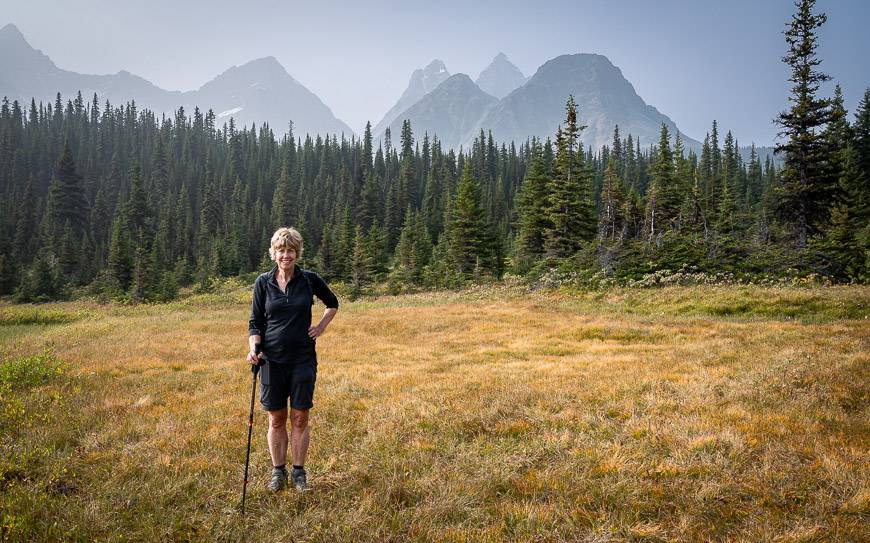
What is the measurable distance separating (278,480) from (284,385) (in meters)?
1.21

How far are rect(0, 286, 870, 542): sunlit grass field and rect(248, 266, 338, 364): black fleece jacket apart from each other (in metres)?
1.69

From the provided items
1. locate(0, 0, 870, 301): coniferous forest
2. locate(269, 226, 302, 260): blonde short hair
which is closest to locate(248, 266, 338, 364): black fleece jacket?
locate(269, 226, 302, 260): blonde short hair

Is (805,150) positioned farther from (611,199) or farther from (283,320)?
(283,320)

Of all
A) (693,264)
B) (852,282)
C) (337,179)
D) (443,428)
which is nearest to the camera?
(443,428)

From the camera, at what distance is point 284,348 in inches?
190

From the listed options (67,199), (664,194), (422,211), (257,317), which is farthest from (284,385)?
(67,199)

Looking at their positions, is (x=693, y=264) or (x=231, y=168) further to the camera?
(x=231, y=168)

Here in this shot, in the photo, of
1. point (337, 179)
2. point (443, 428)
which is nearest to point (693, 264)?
point (443, 428)

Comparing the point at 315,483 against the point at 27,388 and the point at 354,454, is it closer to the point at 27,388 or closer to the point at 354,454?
the point at 354,454

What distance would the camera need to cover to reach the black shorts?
4.82 metres

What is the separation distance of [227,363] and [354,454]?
867cm

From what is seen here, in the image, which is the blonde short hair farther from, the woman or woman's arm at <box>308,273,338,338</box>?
woman's arm at <box>308,273,338,338</box>

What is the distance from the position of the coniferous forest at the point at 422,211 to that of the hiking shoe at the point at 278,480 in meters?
26.9

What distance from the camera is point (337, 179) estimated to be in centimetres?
10356
